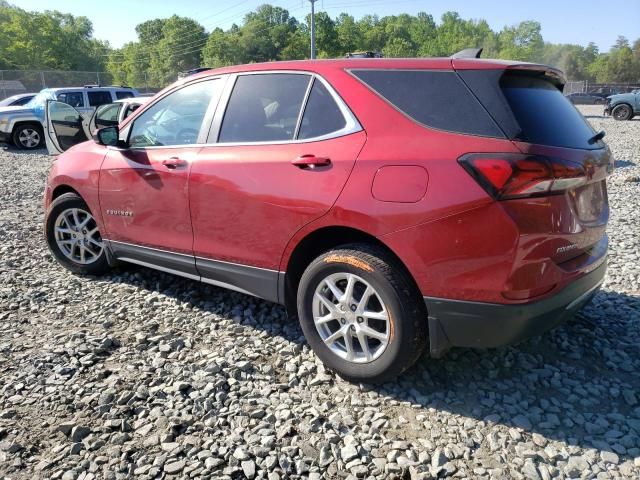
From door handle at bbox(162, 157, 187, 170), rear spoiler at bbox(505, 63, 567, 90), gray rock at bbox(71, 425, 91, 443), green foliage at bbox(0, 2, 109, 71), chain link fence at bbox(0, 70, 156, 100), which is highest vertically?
green foliage at bbox(0, 2, 109, 71)

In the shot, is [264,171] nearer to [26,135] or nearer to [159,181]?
[159,181]

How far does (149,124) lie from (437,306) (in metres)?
2.68

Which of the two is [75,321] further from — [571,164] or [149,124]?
[571,164]

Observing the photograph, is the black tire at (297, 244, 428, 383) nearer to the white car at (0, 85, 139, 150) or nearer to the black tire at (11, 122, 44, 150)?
the white car at (0, 85, 139, 150)

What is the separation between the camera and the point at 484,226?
2.33m

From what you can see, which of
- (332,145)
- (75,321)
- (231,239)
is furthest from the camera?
(75,321)

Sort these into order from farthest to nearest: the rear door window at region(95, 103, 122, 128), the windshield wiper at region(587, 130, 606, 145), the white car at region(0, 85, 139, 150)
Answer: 1. the white car at region(0, 85, 139, 150)
2. the rear door window at region(95, 103, 122, 128)
3. the windshield wiper at region(587, 130, 606, 145)

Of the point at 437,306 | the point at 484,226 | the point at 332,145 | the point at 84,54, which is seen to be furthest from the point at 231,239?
the point at 84,54

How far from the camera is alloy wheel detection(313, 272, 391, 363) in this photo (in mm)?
2764

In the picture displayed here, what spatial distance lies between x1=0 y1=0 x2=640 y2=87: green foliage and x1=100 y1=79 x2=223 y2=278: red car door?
72.7 meters

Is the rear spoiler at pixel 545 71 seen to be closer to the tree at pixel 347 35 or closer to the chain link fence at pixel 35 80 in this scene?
the chain link fence at pixel 35 80

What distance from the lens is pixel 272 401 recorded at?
2.78 m

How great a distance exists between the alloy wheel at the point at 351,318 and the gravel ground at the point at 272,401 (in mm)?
223

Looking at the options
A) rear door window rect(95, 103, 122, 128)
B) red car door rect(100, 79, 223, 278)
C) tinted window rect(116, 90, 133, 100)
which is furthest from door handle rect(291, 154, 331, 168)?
tinted window rect(116, 90, 133, 100)
